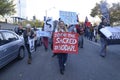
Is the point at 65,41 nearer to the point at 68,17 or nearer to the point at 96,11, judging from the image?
the point at 68,17

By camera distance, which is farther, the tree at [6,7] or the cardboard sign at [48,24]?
the tree at [6,7]

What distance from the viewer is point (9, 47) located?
31.6ft

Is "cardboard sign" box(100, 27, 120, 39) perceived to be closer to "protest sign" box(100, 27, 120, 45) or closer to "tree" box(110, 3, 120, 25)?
"protest sign" box(100, 27, 120, 45)

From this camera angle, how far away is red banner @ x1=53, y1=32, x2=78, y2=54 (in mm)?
8828

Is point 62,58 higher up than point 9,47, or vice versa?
point 9,47

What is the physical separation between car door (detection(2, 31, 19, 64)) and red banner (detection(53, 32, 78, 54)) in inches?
70.3

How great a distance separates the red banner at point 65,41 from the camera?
29.0 ft

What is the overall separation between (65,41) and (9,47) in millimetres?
2199

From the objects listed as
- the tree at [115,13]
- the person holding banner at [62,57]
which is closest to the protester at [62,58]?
the person holding banner at [62,57]

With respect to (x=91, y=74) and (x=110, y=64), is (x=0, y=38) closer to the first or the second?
(x=91, y=74)

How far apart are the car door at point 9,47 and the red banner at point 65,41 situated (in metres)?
1.79

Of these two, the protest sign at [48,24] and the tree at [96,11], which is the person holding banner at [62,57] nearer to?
the protest sign at [48,24]

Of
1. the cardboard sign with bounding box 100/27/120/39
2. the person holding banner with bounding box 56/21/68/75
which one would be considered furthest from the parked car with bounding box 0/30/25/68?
the cardboard sign with bounding box 100/27/120/39

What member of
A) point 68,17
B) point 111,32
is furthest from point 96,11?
point 111,32
